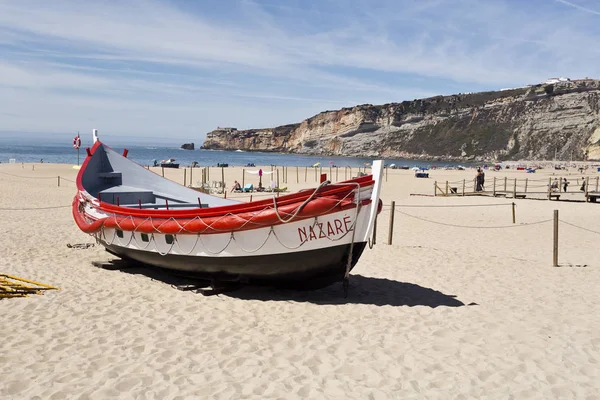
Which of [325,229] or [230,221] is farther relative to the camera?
[230,221]

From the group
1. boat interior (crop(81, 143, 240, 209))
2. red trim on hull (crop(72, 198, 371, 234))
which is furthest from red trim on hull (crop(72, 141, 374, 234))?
boat interior (crop(81, 143, 240, 209))

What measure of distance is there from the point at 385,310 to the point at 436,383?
7.63 ft

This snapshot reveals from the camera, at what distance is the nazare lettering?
695 centimetres

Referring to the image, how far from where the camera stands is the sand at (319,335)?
15.5 ft

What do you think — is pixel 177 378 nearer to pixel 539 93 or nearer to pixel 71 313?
pixel 71 313

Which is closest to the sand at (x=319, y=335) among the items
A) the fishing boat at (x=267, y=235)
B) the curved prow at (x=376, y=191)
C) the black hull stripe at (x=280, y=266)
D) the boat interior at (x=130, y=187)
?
the black hull stripe at (x=280, y=266)

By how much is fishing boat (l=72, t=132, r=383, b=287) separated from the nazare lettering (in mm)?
14

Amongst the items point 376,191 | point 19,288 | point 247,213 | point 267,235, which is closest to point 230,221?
point 247,213

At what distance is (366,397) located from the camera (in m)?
4.53

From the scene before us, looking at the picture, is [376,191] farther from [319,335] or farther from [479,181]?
[479,181]

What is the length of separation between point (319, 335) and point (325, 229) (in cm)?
152

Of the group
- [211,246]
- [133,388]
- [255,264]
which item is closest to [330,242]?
[255,264]

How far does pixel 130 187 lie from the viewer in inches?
485

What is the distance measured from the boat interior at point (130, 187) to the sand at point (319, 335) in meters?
1.52
